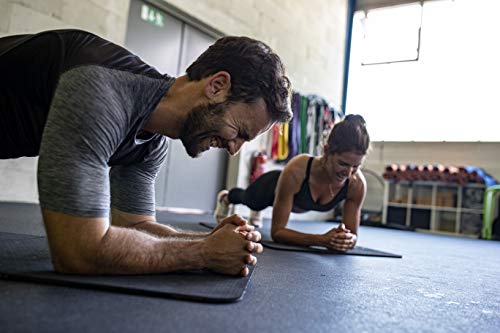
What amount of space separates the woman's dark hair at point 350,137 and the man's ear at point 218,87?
1.08m

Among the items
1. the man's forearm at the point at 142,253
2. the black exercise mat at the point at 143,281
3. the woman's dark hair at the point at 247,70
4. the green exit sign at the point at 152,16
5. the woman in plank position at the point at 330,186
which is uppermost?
the green exit sign at the point at 152,16

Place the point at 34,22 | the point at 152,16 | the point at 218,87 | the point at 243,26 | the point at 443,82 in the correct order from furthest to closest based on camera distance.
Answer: the point at 443,82
the point at 243,26
the point at 152,16
the point at 34,22
the point at 218,87

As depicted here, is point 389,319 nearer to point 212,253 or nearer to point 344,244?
point 212,253

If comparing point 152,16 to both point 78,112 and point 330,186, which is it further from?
point 78,112

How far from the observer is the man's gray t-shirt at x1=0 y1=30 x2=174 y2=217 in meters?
0.93

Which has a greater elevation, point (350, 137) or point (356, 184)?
point (350, 137)

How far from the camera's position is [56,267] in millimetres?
1026

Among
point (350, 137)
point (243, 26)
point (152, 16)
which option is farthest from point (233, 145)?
point (243, 26)

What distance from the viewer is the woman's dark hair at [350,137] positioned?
214 centimetres

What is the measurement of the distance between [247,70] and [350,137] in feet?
3.50

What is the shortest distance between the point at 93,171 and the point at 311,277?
83 centimetres

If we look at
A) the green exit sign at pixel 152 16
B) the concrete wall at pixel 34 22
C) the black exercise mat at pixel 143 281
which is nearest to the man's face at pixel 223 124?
the black exercise mat at pixel 143 281

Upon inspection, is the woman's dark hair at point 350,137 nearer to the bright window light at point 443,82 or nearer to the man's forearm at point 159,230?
the man's forearm at point 159,230

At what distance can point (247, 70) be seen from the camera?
3.97 ft
